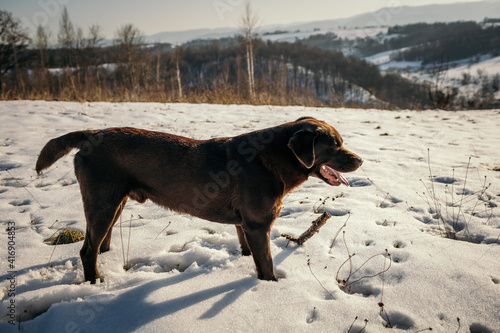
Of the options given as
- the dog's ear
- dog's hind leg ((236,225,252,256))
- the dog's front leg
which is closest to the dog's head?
the dog's ear

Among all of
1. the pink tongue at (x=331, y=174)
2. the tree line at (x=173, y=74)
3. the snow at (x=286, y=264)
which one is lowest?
the snow at (x=286, y=264)

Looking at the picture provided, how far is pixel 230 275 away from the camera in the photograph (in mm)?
2615

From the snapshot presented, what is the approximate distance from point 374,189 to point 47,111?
9.59m

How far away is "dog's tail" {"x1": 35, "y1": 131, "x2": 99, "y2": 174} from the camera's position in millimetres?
2479

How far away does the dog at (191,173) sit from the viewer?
241 centimetres

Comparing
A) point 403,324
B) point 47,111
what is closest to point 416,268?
point 403,324

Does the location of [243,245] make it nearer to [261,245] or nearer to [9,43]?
[261,245]

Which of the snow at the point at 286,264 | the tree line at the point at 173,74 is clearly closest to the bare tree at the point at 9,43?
the tree line at the point at 173,74

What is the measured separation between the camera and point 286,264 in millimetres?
2762

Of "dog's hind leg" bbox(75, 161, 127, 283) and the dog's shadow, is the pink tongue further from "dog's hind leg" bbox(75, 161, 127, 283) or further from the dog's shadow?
"dog's hind leg" bbox(75, 161, 127, 283)

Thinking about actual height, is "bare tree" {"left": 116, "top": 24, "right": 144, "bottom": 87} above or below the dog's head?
above

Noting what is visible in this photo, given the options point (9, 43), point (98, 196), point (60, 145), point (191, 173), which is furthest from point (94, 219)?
point (9, 43)

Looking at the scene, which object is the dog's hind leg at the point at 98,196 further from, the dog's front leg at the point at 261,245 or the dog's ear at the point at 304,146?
the dog's ear at the point at 304,146

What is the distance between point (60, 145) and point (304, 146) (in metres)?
2.15
